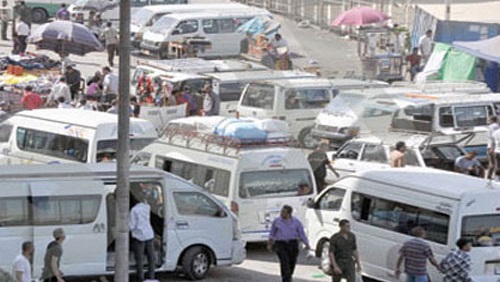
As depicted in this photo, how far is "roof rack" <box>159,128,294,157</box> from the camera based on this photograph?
2284 cm

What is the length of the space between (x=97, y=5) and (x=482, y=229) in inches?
1284

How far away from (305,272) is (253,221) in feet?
4.29

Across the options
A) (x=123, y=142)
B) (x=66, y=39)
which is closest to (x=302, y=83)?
(x=66, y=39)

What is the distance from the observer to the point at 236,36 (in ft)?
152

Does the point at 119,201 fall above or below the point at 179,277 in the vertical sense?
above

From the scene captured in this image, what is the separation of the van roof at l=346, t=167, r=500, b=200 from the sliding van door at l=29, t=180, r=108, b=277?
3.98m

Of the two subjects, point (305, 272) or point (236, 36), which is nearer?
point (305, 272)

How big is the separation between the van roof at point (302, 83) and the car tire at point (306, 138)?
1.04 metres

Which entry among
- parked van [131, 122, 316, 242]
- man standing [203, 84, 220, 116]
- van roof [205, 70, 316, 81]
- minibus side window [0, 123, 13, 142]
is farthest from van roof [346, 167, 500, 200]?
van roof [205, 70, 316, 81]

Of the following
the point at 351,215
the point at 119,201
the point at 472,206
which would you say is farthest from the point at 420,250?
the point at 119,201

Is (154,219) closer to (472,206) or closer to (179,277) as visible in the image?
(179,277)

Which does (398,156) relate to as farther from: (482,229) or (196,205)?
(482,229)

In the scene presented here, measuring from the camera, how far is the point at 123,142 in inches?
680

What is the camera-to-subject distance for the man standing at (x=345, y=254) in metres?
19.1
